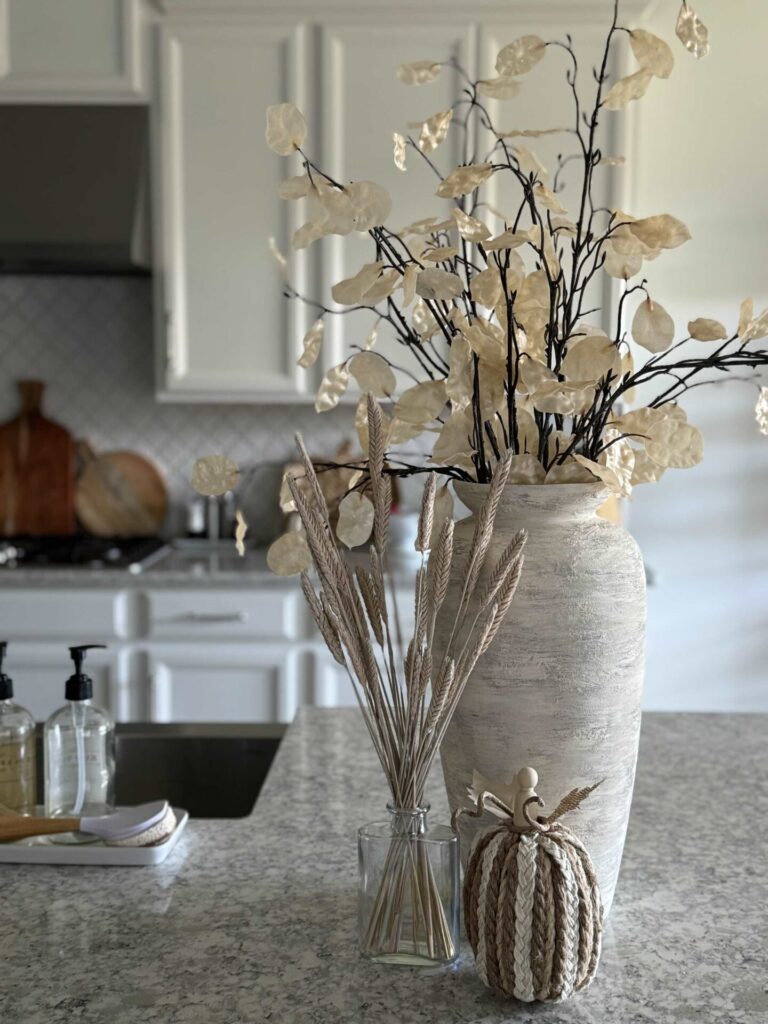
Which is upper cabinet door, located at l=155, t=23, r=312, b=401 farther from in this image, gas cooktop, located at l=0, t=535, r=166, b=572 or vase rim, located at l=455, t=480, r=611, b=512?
vase rim, located at l=455, t=480, r=611, b=512

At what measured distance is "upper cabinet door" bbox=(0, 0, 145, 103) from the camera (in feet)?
9.93

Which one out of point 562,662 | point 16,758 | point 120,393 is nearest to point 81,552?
point 120,393

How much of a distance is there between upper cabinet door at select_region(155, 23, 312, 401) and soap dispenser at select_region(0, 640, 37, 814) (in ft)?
6.40

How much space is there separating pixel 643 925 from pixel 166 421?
2.82 meters

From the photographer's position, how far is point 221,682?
2.98m

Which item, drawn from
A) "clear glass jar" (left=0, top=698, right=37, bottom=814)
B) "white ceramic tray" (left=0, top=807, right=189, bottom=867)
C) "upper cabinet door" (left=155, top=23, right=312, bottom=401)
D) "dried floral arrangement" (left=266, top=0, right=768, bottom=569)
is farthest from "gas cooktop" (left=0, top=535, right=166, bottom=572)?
"dried floral arrangement" (left=266, top=0, right=768, bottom=569)

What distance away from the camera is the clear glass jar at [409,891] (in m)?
0.85

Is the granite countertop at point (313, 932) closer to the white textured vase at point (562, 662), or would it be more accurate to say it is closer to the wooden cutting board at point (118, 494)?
the white textured vase at point (562, 662)

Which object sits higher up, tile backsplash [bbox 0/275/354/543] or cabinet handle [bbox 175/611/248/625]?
tile backsplash [bbox 0/275/354/543]

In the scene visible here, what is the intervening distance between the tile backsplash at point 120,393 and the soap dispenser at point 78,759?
234 cm

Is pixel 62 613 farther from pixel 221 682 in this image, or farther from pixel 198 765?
pixel 198 765

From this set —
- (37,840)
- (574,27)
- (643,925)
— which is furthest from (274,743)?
(574,27)

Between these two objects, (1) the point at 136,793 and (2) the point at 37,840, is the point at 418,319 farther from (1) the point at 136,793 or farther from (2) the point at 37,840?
(1) the point at 136,793

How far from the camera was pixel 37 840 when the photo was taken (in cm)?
111
